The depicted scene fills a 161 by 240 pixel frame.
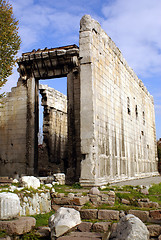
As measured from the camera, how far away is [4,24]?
12.9m

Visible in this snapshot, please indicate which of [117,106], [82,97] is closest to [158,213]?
[82,97]

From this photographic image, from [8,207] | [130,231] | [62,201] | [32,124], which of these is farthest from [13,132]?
[130,231]

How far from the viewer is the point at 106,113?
1173 cm

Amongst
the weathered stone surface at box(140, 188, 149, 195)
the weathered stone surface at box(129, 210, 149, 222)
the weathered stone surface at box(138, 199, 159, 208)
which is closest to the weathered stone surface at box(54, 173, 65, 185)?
the weathered stone surface at box(140, 188, 149, 195)

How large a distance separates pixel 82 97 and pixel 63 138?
31.9ft

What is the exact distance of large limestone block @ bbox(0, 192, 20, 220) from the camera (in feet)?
16.1

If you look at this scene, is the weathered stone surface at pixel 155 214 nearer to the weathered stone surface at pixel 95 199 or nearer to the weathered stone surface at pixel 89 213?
the weathered stone surface at pixel 89 213

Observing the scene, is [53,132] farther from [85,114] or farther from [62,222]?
[62,222]

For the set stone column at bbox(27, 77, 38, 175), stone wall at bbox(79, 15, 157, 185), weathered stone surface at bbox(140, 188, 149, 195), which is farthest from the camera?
stone column at bbox(27, 77, 38, 175)

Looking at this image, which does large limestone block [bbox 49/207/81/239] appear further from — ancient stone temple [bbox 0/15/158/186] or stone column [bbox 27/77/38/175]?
stone column [bbox 27/77/38/175]

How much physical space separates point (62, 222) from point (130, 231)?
4.49 feet

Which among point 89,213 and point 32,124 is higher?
point 32,124

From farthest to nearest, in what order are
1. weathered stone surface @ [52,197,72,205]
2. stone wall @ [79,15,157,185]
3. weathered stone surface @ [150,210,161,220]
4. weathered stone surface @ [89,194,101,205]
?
1. stone wall @ [79,15,157,185]
2. weathered stone surface @ [89,194,101,205]
3. weathered stone surface @ [52,197,72,205]
4. weathered stone surface @ [150,210,161,220]

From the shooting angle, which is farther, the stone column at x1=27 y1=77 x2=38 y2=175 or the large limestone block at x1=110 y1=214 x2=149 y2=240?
the stone column at x1=27 y1=77 x2=38 y2=175
